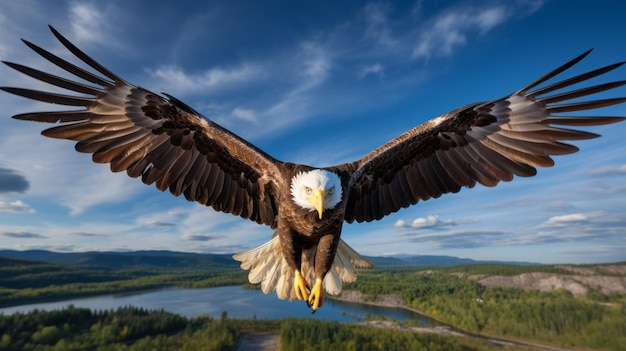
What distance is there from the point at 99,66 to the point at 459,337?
298 ft

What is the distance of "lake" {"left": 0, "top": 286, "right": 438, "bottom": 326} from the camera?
101562mm

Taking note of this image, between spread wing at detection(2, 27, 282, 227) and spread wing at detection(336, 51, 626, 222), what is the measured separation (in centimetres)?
117

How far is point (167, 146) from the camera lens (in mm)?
4344

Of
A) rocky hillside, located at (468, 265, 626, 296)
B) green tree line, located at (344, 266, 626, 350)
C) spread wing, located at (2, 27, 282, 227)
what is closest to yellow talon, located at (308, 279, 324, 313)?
spread wing, located at (2, 27, 282, 227)

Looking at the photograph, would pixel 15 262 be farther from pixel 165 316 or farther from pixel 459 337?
pixel 459 337

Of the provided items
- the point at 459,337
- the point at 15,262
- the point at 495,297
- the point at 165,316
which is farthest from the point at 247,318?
the point at 15,262

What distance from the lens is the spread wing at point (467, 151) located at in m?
3.95

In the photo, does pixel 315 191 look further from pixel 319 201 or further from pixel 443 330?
pixel 443 330

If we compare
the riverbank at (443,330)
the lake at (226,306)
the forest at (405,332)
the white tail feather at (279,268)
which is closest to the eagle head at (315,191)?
the white tail feather at (279,268)

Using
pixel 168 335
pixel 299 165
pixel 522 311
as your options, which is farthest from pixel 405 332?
pixel 299 165

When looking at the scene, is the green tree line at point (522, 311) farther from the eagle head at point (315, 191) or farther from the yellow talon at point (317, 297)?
the eagle head at point (315, 191)

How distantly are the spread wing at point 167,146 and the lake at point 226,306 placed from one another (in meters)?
99.9

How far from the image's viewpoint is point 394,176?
4637 mm

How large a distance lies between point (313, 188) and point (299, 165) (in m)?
0.59
